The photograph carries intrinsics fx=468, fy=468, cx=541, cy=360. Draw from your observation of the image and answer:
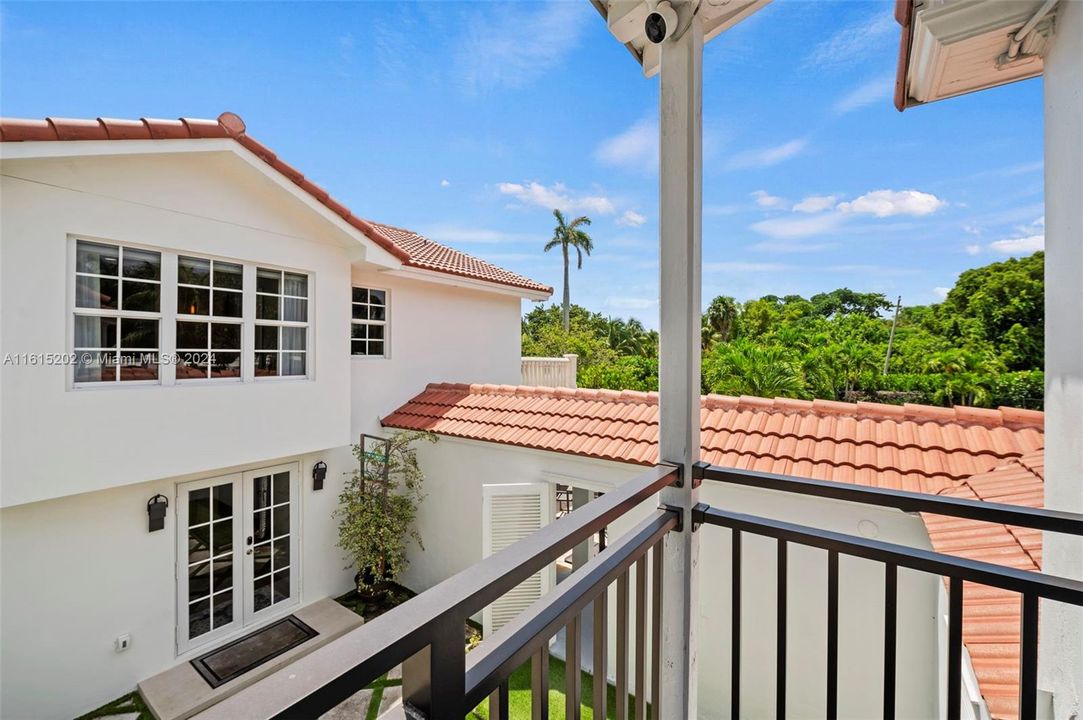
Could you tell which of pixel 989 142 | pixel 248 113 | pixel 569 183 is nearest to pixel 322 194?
pixel 248 113

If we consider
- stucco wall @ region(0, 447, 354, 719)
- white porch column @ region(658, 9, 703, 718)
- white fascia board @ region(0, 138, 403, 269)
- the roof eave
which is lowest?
stucco wall @ region(0, 447, 354, 719)

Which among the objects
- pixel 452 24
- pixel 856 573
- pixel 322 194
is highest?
pixel 452 24

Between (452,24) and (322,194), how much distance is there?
8.27 feet

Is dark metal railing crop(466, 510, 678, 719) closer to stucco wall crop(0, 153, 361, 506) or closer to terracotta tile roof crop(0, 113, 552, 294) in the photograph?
stucco wall crop(0, 153, 361, 506)

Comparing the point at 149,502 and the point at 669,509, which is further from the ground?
the point at 669,509

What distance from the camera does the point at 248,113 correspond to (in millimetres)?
5387

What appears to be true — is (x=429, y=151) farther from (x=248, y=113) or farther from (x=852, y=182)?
(x=852, y=182)

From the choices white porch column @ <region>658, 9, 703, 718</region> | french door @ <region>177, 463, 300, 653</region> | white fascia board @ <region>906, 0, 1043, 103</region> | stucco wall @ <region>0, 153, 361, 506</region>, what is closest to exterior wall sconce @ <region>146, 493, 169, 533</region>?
french door @ <region>177, 463, 300, 653</region>

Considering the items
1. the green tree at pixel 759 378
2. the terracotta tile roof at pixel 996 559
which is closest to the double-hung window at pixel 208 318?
the terracotta tile roof at pixel 996 559

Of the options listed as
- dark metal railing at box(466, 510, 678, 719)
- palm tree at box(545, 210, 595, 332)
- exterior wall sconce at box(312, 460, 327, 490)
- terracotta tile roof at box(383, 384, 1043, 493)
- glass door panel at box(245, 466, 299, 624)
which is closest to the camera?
dark metal railing at box(466, 510, 678, 719)

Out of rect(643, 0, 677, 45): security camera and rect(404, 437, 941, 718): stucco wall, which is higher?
rect(643, 0, 677, 45): security camera

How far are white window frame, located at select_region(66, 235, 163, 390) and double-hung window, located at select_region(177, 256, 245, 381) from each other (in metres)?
0.15

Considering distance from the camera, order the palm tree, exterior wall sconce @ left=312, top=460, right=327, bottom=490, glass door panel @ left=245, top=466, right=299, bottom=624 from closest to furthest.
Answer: glass door panel @ left=245, top=466, right=299, bottom=624 → exterior wall sconce @ left=312, top=460, right=327, bottom=490 → the palm tree

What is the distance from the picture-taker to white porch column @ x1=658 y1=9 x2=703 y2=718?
67.2 inches
